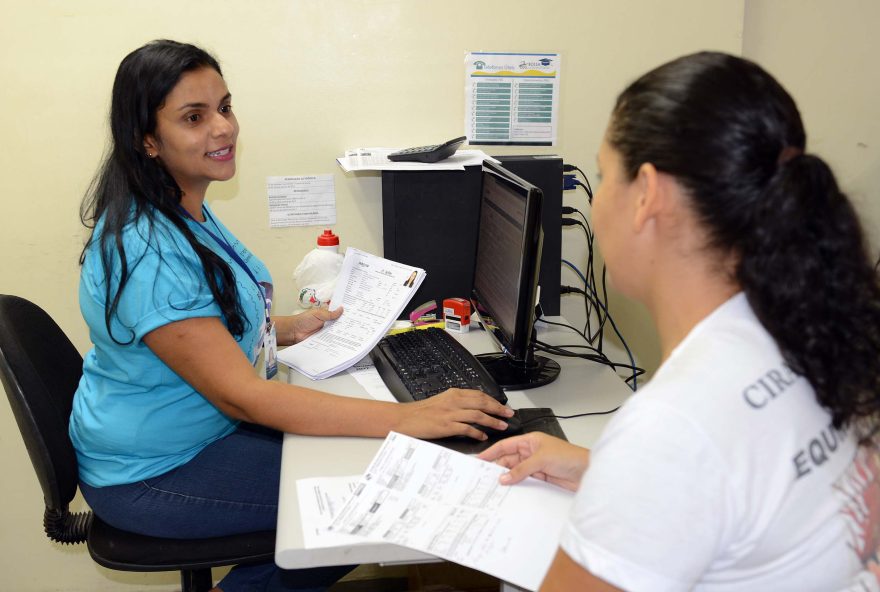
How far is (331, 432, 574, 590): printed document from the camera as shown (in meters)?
0.98

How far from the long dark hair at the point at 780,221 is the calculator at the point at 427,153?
1.15 meters

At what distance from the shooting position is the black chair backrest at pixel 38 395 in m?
1.39

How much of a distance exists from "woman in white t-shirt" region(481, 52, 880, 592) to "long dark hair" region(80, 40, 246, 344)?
812 mm

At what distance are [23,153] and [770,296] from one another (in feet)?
6.16

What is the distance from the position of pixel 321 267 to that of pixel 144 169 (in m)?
0.63

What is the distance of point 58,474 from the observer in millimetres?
1425

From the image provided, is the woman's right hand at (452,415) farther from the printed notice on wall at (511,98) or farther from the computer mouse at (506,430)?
the printed notice on wall at (511,98)

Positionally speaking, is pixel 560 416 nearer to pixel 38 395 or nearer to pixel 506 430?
pixel 506 430

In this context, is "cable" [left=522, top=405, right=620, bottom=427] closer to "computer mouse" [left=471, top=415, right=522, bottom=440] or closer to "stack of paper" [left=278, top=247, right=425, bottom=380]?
"computer mouse" [left=471, top=415, right=522, bottom=440]

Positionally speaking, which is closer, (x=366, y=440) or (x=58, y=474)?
(x=366, y=440)

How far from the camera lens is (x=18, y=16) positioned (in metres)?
1.91

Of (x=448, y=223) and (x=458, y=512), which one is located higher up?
(x=448, y=223)

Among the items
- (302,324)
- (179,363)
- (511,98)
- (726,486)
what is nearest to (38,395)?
(179,363)

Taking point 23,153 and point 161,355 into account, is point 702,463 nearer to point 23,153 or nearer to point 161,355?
point 161,355
